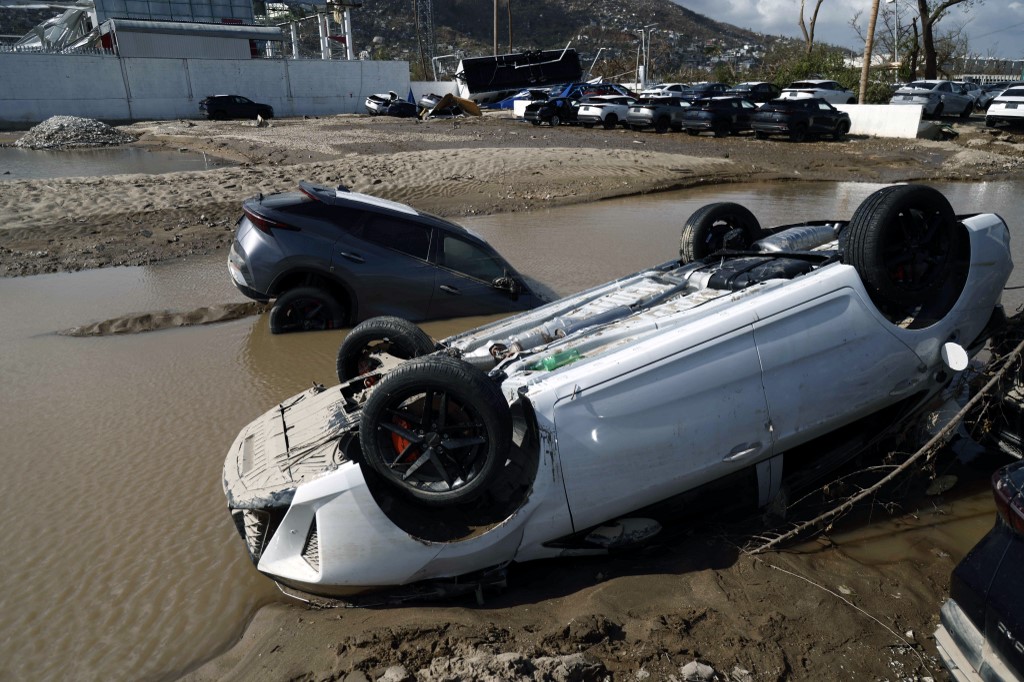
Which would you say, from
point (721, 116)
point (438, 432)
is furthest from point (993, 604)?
point (721, 116)

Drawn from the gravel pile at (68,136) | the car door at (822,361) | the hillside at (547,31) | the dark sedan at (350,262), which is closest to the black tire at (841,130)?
the dark sedan at (350,262)

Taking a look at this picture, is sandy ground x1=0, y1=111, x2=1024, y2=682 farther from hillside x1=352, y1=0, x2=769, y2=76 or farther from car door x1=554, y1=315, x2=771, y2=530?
hillside x1=352, y1=0, x2=769, y2=76

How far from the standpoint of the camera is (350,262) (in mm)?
7707

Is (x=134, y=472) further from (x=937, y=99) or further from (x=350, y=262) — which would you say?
(x=937, y=99)

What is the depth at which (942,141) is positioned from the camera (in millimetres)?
24969

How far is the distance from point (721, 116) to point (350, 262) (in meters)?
21.4

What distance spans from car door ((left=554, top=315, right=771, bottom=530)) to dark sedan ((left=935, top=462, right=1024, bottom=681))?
114 cm

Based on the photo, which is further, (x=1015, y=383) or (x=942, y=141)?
(x=942, y=141)

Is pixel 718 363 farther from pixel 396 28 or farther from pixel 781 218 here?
pixel 396 28

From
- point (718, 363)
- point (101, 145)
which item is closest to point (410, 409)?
point (718, 363)

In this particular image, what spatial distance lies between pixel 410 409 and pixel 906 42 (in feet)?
160

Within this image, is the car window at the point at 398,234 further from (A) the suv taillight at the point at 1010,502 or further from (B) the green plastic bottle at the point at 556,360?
(A) the suv taillight at the point at 1010,502

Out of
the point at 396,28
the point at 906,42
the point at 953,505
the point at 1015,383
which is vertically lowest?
the point at 953,505

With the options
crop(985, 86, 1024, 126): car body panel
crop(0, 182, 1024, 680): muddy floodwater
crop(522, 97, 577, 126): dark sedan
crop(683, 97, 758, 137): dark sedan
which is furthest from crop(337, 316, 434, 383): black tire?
crop(522, 97, 577, 126): dark sedan
